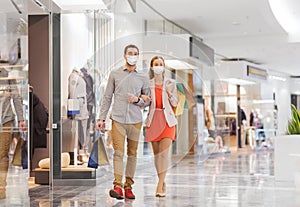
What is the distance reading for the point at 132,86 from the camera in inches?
205

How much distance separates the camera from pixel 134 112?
203 inches

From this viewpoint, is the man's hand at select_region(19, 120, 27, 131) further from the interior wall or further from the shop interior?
the interior wall

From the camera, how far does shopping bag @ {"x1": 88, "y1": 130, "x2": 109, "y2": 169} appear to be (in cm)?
618

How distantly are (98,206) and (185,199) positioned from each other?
93 cm

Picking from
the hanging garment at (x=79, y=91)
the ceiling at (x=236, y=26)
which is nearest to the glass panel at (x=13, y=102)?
the hanging garment at (x=79, y=91)

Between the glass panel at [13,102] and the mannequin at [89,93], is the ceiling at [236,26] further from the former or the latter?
the glass panel at [13,102]

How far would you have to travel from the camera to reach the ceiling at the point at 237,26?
9625 mm

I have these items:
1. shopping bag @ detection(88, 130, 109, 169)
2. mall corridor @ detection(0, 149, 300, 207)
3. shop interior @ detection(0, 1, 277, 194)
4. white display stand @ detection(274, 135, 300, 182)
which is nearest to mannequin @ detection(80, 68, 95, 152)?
shop interior @ detection(0, 1, 277, 194)

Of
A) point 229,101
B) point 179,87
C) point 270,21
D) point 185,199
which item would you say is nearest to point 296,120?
point 179,87

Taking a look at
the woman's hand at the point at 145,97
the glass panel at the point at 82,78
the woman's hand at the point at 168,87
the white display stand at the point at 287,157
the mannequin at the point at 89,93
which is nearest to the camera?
the woman's hand at the point at 145,97

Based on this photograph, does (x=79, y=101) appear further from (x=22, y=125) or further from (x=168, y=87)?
(x=22, y=125)

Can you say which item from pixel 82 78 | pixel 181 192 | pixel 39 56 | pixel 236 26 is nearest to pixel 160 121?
pixel 181 192

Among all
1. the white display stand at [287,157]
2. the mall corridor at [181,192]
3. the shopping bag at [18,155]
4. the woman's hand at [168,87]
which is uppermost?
the woman's hand at [168,87]

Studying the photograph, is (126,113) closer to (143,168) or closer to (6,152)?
(6,152)
